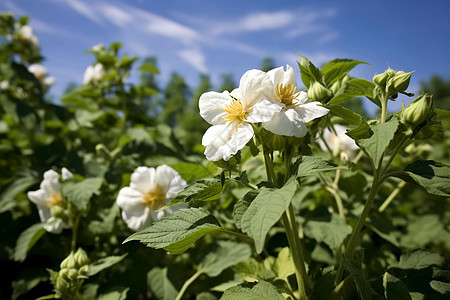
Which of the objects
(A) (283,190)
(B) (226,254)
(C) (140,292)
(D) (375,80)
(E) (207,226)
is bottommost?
(C) (140,292)

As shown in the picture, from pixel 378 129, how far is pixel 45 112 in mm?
2665

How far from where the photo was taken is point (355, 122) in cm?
90

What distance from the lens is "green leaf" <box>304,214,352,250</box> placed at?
4.11 feet

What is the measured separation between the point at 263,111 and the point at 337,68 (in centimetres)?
42

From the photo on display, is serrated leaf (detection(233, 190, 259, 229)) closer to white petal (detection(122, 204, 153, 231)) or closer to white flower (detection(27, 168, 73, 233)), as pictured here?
white petal (detection(122, 204, 153, 231))

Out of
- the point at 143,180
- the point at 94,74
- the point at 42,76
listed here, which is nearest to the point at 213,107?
the point at 143,180

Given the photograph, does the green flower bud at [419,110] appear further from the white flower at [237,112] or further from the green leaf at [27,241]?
the green leaf at [27,241]

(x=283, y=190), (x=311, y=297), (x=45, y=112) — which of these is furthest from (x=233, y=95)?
(x=45, y=112)

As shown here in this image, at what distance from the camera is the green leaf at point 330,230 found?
125cm

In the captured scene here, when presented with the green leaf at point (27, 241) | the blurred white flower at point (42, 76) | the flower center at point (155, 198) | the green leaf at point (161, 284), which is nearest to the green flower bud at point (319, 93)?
the flower center at point (155, 198)

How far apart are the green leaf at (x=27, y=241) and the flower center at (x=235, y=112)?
1.19m

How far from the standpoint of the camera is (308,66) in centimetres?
108

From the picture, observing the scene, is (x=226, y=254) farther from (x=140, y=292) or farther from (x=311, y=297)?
(x=311, y=297)

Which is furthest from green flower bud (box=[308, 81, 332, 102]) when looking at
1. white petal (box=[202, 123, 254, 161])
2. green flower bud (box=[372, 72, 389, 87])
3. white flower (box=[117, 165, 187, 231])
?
white flower (box=[117, 165, 187, 231])
